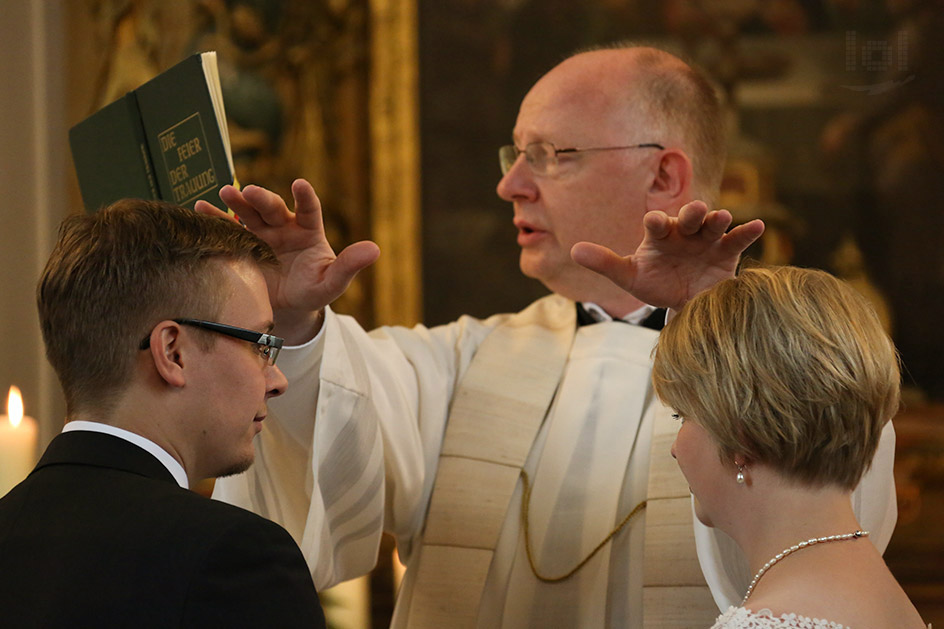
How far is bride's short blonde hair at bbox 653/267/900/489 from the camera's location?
2018 millimetres

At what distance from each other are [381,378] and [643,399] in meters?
0.82

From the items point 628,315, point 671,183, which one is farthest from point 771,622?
point 671,183

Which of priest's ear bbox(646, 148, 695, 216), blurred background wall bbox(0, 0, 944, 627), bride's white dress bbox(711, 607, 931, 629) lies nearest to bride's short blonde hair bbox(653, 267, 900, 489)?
bride's white dress bbox(711, 607, 931, 629)

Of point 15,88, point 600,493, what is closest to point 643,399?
point 600,493

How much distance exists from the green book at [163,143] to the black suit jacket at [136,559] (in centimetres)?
91

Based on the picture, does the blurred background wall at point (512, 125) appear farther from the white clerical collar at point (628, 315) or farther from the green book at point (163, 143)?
the green book at point (163, 143)

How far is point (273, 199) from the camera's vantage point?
253 centimetres

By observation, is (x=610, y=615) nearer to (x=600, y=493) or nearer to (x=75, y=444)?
(x=600, y=493)

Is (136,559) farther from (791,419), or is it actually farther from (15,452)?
(791,419)

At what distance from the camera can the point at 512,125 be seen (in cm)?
662

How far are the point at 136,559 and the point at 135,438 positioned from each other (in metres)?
0.29

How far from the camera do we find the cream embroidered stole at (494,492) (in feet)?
9.82

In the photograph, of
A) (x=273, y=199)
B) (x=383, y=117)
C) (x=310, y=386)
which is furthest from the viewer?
(x=383, y=117)

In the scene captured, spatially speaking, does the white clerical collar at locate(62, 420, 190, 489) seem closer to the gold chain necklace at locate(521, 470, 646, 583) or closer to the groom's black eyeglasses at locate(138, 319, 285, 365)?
the groom's black eyeglasses at locate(138, 319, 285, 365)
